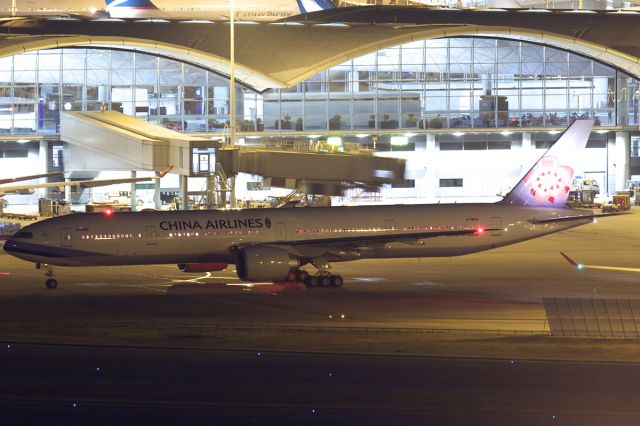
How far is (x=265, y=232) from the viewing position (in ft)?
139

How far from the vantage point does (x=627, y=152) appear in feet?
338

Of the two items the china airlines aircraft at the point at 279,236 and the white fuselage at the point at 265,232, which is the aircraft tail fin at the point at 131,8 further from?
the white fuselage at the point at 265,232

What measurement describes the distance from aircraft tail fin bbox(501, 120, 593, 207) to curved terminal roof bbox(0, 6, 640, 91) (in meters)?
44.5

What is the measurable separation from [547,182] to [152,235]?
60.5 ft

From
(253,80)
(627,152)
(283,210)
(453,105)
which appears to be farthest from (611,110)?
(283,210)

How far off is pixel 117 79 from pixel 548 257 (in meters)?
52.8

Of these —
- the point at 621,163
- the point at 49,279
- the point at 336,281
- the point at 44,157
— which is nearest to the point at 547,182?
the point at 336,281

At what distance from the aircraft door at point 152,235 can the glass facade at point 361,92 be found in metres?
53.5

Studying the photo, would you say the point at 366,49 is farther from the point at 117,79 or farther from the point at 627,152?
the point at 627,152

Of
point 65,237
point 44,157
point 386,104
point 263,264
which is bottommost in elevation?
point 263,264

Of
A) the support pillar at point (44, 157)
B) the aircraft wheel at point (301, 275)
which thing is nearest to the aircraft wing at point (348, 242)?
the aircraft wheel at point (301, 275)

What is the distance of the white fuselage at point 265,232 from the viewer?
133 feet

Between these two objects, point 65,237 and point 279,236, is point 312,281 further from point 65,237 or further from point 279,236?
point 65,237

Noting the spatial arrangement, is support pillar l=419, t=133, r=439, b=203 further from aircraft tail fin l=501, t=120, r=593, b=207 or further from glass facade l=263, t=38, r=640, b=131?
aircraft tail fin l=501, t=120, r=593, b=207
